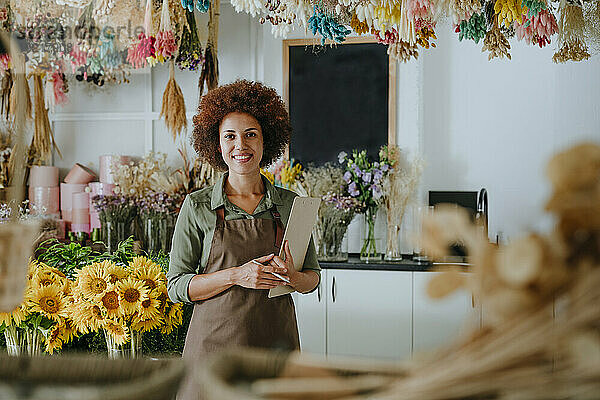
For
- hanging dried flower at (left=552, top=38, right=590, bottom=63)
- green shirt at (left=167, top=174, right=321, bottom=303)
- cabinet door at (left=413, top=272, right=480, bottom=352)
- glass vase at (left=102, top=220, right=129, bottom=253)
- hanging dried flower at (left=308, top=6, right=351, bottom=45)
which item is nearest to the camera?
green shirt at (left=167, top=174, right=321, bottom=303)

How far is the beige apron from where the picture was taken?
1.94 m

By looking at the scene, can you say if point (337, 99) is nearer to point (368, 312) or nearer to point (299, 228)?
point (368, 312)

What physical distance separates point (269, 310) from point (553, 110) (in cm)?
284

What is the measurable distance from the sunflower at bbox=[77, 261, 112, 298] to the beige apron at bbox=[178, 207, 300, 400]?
296 mm

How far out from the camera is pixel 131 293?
6.78ft

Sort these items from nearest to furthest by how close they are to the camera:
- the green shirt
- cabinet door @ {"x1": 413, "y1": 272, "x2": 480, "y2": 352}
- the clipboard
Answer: the clipboard < the green shirt < cabinet door @ {"x1": 413, "y1": 272, "x2": 480, "y2": 352}

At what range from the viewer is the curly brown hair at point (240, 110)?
2.15 meters

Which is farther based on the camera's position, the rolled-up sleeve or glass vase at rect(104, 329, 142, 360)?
glass vase at rect(104, 329, 142, 360)

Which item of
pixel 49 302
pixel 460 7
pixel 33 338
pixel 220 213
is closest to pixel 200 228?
pixel 220 213

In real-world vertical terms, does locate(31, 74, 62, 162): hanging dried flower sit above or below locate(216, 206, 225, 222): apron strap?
above

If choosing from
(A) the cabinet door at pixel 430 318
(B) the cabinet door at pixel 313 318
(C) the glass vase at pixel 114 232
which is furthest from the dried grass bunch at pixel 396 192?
(C) the glass vase at pixel 114 232

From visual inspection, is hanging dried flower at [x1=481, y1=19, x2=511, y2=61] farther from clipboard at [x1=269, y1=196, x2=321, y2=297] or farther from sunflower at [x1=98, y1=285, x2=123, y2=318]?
sunflower at [x1=98, y1=285, x2=123, y2=318]

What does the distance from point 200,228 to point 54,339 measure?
0.61 m

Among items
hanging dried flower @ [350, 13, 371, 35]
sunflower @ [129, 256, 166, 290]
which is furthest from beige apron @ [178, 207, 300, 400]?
hanging dried flower @ [350, 13, 371, 35]
